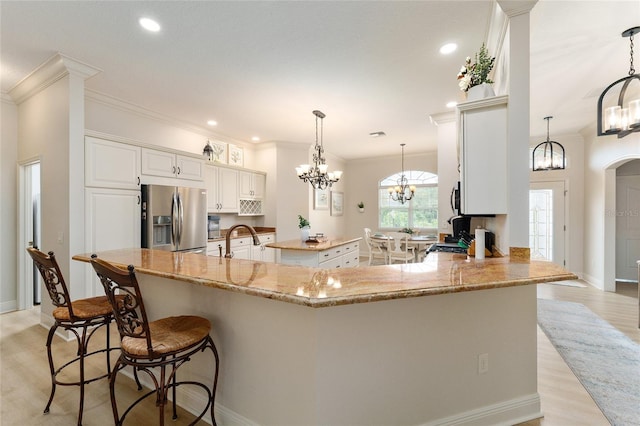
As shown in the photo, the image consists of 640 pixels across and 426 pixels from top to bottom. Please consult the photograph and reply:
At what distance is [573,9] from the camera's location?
218 centimetres

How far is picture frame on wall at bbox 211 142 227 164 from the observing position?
541 cm

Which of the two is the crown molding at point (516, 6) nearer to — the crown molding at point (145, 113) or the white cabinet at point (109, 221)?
the white cabinet at point (109, 221)

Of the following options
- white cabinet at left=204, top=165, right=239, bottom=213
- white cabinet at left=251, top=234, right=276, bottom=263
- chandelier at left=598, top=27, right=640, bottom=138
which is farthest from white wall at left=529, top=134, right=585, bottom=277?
white cabinet at left=204, top=165, right=239, bottom=213

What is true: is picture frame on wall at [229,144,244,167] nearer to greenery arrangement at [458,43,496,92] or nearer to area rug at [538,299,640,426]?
greenery arrangement at [458,43,496,92]

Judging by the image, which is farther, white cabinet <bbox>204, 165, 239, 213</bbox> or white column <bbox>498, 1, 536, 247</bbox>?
white cabinet <bbox>204, 165, 239, 213</bbox>

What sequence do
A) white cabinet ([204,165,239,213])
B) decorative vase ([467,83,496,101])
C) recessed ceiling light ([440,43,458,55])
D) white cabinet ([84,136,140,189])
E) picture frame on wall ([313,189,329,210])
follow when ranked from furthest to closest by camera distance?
picture frame on wall ([313,189,329,210]), white cabinet ([204,165,239,213]), white cabinet ([84,136,140,189]), recessed ceiling light ([440,43,458,55]), decorative vase ([467,83,496,101])

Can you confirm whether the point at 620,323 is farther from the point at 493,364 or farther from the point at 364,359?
the point at 364,359

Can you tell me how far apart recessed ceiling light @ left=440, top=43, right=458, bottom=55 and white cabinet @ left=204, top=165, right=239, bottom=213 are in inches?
149

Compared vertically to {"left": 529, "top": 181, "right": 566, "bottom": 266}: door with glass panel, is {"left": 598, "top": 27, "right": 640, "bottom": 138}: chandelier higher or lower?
higher

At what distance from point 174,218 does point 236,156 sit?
2.40 meters

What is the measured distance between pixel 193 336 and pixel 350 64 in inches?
110

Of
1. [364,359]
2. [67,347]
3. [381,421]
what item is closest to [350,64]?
[364,359]

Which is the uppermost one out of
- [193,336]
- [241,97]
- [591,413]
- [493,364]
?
[241,97]

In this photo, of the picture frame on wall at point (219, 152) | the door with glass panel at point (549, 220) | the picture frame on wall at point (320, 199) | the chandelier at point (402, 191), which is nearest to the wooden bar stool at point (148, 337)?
the picture frame on wall at point (219, 152)
